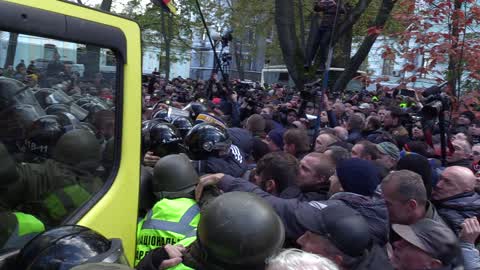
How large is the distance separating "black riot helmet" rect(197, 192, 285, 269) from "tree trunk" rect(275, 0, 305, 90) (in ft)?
32.0

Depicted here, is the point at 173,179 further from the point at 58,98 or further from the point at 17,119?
the point at 17,119

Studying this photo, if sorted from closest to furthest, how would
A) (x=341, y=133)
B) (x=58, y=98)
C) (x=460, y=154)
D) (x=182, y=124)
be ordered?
(x=58, y=98)
(x=182, y=124)
(x=460, y=154)
(x=341, y=133)

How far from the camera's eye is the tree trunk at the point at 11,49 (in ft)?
6.74

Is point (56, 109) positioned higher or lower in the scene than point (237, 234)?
higher

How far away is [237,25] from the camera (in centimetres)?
2739

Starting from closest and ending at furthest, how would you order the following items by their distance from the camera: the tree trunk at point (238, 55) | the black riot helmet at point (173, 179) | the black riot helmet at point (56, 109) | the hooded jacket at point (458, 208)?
the black riot helmet at point (56, 109), the black riot helmet at point (173, 179), the hooded jacket at point (458, 208), the tree trunk at point (238, 55)

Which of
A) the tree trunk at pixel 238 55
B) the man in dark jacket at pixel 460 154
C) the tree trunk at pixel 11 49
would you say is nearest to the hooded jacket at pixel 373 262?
the tree trunk at pixel 11 49

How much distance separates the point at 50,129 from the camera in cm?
234

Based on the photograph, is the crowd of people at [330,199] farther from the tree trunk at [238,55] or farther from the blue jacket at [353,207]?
the tree trunk at [238,55]

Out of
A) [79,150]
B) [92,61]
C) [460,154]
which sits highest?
[92,61]

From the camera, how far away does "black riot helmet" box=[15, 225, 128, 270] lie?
5.68ft

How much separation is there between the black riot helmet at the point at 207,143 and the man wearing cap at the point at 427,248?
1718 mm

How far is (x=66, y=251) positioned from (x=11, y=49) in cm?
88

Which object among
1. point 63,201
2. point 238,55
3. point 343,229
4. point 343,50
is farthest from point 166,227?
point 238,55
